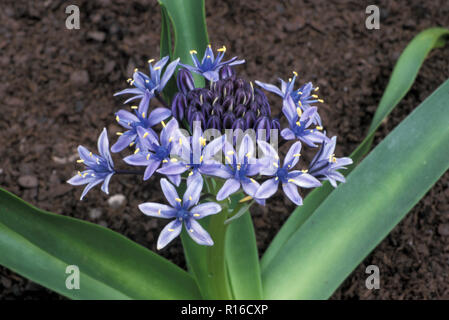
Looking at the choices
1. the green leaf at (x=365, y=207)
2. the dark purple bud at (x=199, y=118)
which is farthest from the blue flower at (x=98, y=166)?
the green leaf at (x=365, y=207)

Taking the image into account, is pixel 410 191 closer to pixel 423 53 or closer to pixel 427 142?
pixel 427 142

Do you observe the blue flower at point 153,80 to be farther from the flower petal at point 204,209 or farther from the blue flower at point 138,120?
the flower petal at point 204,209

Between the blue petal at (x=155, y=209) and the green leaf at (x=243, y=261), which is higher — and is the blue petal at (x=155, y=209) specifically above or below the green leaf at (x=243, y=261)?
above

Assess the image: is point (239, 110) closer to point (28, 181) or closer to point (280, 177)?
point (280, 177)

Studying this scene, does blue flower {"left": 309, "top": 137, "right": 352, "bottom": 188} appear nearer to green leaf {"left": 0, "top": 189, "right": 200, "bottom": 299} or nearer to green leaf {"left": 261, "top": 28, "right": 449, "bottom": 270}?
green leaf {"left": 261, "top": 28, "right": 449, "bottom": 270}

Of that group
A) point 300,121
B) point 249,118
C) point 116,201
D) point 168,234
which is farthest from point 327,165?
point 116,201
